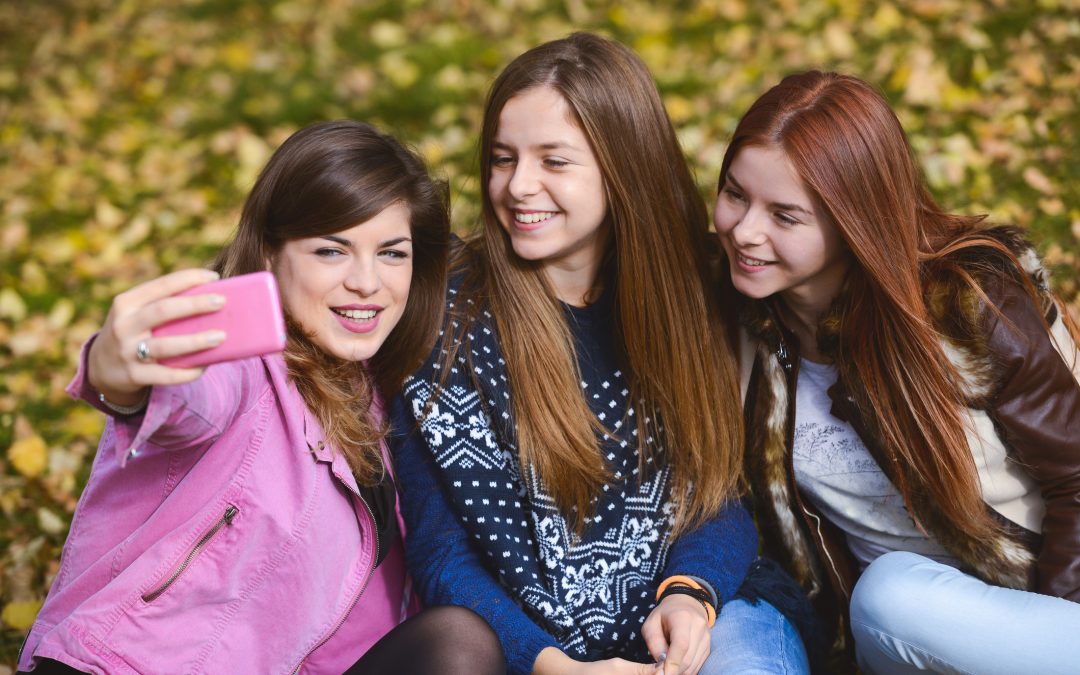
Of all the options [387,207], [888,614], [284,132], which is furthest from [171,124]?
[888,614]

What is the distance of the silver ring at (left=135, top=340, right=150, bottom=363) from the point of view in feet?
4.75

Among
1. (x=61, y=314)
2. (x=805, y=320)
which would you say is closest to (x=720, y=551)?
(x=805, y=320)

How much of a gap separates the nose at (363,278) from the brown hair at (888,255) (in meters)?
0.85

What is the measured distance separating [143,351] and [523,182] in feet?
3.36

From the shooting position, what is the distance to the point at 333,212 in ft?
6.76

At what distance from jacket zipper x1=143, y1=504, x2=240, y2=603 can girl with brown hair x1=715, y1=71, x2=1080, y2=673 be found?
1.19 metres

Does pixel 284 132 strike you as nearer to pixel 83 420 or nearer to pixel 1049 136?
pixel 83 420

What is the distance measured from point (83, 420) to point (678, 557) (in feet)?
7.50

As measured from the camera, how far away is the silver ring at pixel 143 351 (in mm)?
1447

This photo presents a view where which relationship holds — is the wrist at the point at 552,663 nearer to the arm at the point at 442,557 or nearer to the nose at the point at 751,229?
the arm at the point at 442,557

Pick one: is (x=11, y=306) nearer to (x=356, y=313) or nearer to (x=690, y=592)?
(x=356, y=313)

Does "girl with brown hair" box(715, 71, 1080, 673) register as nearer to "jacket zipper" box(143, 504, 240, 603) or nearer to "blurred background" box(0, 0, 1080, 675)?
"jacket zipper" box(143, 504, 240, 603)

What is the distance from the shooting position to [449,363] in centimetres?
228

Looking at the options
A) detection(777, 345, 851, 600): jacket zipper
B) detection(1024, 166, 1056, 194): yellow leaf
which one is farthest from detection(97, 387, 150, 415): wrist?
detection(1024, 166, 1056, 194): yellow leaf
